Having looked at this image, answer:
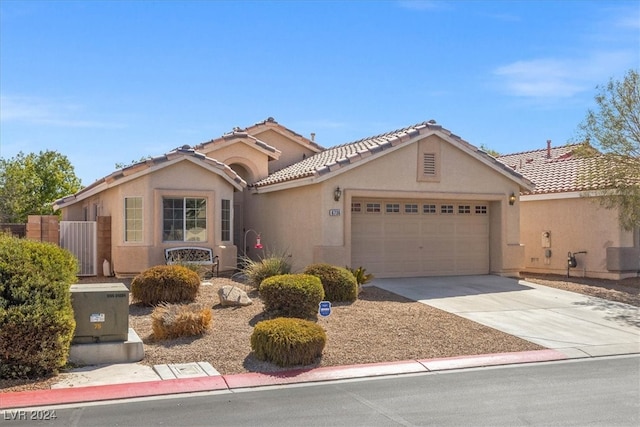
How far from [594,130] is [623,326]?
683 cm

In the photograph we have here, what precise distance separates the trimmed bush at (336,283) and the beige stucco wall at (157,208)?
507cm

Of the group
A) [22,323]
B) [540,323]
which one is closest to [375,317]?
[540,323]

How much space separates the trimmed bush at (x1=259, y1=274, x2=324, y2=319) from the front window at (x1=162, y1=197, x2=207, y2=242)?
21.3ft

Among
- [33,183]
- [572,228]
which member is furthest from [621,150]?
[33,183]

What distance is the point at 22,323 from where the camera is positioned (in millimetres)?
8227

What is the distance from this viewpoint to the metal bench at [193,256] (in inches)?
686

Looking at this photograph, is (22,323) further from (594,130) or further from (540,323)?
(594,130)

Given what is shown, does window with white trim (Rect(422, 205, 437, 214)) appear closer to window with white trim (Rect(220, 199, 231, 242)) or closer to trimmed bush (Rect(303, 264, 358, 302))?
trimmed bush (Rect(303, 264, 358, 302))

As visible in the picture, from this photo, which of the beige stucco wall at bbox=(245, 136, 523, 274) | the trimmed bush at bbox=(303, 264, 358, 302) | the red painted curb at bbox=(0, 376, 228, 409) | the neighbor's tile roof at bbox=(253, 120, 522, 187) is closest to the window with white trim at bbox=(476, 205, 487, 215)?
the beige stucco wall at bbox=(245, 136, 523, 274)

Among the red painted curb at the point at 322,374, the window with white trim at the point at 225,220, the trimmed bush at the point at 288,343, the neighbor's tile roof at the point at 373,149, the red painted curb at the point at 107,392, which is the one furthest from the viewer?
the window with white trim at the point at 225,220

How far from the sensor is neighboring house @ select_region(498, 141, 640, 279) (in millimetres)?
19438

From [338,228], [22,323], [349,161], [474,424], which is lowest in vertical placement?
[474,424]

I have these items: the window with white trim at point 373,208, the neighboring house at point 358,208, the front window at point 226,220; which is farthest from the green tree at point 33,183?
the window with white trim at point 373,208

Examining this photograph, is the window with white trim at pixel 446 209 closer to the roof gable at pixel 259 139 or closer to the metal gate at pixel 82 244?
the roof gable at pixel 259 139
